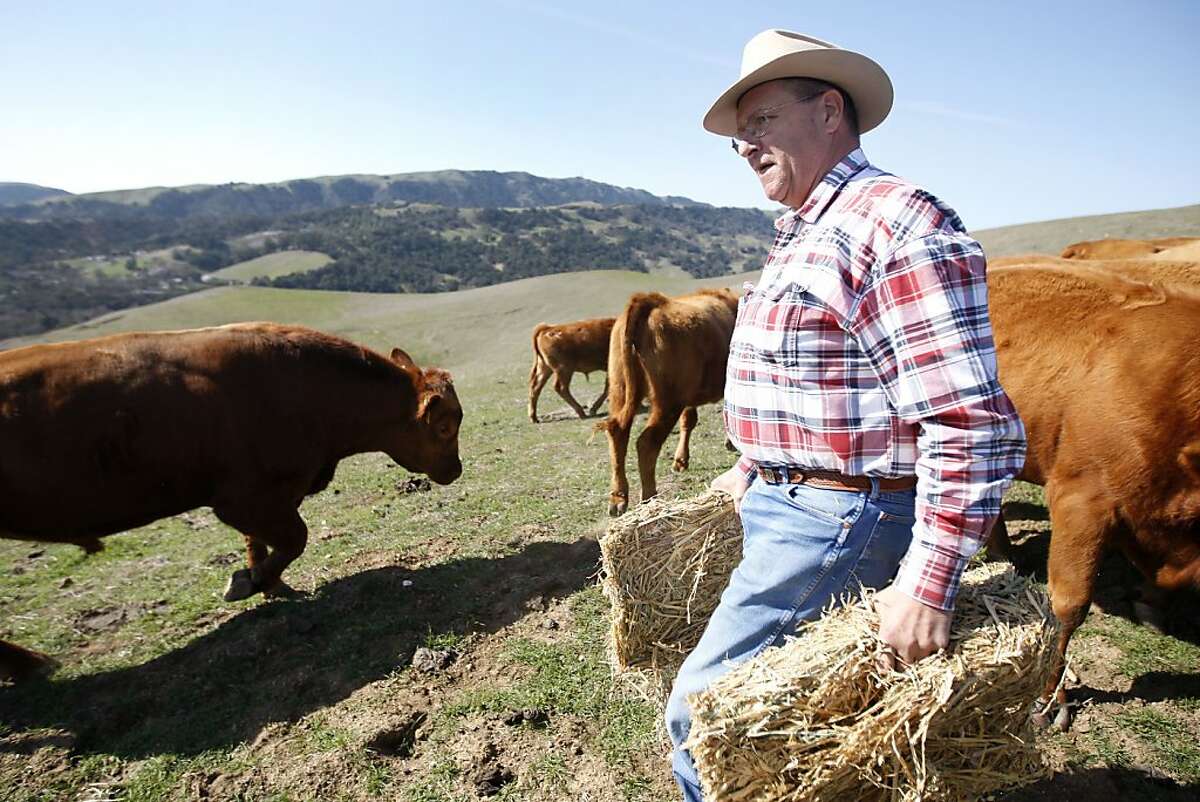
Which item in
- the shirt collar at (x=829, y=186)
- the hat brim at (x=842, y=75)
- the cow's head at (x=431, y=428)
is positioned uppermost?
the hat brim at (x=842, y=75)

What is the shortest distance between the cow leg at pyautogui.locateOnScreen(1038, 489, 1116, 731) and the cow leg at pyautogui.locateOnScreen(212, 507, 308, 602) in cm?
557

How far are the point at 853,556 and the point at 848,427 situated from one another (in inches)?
16.2

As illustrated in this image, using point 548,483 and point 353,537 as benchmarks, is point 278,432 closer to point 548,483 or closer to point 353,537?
point 353,537

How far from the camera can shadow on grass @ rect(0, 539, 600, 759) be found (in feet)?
14.2

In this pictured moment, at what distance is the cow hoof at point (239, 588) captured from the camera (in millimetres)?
5898

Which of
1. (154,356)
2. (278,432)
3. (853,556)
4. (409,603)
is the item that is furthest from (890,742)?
(154,356)

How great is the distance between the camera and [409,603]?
18.4 feet

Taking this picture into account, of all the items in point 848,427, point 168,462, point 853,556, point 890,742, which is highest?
point 848,427

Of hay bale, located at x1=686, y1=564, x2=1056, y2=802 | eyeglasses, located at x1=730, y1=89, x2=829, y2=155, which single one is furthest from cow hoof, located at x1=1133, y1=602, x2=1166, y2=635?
eyeglasses, located at x1=730, y1=89, x2=829, y2=155

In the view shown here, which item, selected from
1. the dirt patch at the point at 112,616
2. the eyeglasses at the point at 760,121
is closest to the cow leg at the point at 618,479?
the dirt patch at the point at 112,616

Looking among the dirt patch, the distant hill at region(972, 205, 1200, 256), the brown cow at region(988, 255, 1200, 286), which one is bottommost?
the dirt patch

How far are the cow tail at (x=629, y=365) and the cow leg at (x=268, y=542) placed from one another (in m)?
3.23

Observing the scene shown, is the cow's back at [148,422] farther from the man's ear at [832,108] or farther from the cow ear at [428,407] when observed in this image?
the man's ear at [832,108]

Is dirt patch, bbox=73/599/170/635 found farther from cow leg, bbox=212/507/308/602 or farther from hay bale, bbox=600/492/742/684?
hay bale, bbox=600/492/742/684
